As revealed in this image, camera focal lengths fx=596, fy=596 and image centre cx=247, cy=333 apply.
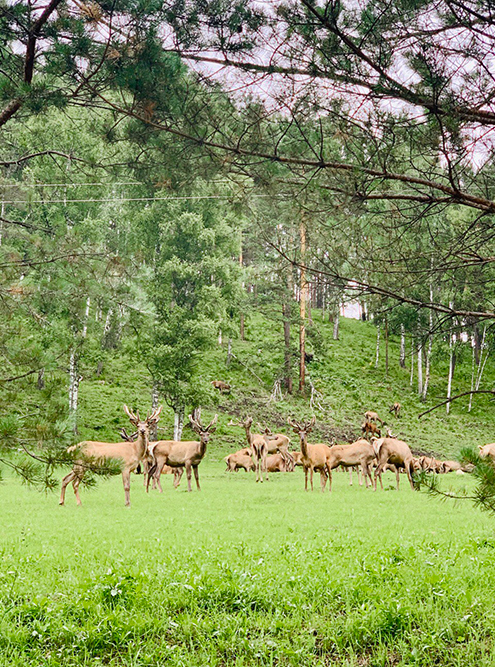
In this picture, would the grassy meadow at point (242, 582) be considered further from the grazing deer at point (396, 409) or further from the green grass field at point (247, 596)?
the grazing deer at point (396, 409)

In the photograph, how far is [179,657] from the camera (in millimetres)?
4332

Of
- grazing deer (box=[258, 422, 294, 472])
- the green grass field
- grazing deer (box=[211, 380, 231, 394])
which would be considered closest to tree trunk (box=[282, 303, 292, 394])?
grazing deer (box=[211, 380, 231, 394])

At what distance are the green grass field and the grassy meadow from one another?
14 mm

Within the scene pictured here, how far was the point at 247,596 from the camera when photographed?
16.6 feet

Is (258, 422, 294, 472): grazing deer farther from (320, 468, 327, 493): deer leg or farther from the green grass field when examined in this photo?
the green grass field

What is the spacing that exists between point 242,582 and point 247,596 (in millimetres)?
221

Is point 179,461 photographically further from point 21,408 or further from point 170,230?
point 170,230

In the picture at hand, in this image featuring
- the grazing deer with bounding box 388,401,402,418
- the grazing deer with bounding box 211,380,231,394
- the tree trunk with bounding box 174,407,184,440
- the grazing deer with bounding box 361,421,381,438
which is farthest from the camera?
the grazing deer with bounding box 388,401,402,418

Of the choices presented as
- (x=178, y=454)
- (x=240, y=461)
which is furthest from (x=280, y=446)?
(x=178, y=454)

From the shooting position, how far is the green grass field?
4.39 meters

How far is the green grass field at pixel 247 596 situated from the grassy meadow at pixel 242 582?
0.01 meters

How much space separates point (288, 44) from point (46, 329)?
363 centimetres

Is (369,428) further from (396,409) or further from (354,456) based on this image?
(354,456)

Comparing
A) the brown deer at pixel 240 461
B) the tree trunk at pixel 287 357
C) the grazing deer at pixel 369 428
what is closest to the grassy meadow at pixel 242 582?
the brown deer at pixel 240 461
